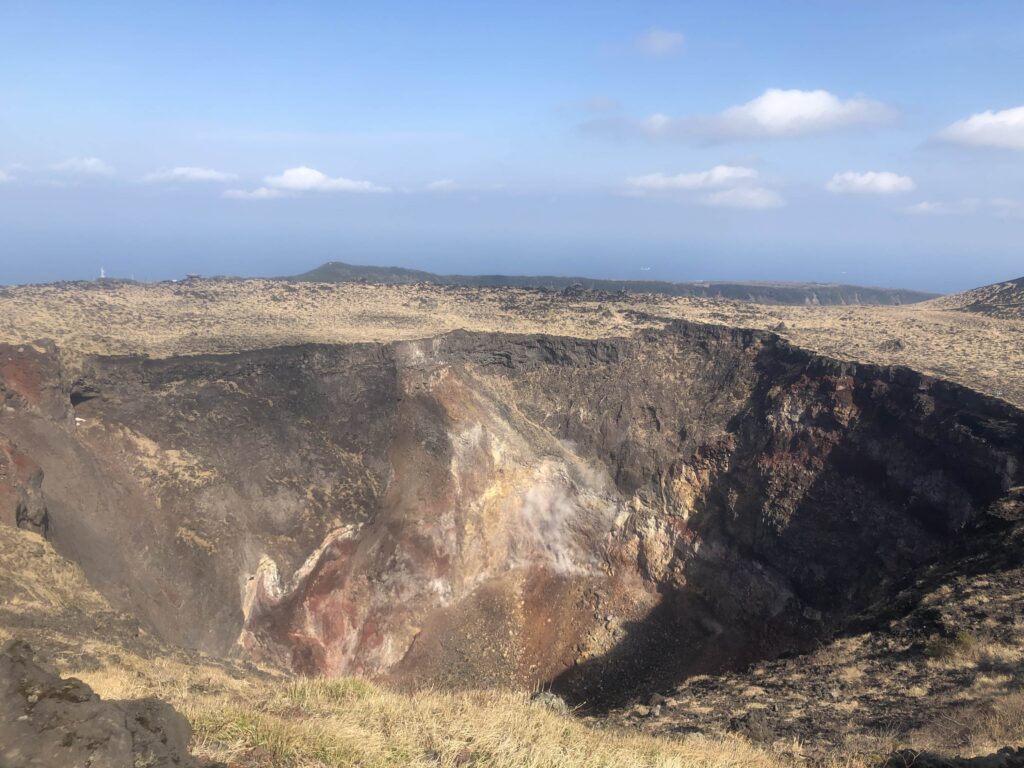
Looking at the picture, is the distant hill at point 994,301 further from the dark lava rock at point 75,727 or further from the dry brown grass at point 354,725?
the dark lava rock at point 75,727

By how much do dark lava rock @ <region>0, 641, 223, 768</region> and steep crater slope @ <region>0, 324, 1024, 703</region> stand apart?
16.8 m

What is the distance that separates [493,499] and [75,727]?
23.9m

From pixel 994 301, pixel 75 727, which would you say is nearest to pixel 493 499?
pixel 75 727

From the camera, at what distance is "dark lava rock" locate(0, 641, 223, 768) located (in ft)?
15.2

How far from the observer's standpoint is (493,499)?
28.5 m

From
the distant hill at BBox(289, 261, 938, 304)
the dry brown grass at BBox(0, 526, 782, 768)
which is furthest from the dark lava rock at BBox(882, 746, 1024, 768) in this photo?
the distant hill at BBox(289, 261, 938, 304)

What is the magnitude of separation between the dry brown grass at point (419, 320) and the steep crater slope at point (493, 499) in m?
2.94

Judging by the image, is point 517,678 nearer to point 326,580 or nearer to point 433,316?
point 326,580

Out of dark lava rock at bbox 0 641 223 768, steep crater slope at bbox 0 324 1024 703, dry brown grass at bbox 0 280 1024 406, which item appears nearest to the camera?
dark lava rock at bbox 0 641 223 768

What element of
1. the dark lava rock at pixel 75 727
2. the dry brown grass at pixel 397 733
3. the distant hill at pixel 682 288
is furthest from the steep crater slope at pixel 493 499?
the distant hill at pixel 682 288

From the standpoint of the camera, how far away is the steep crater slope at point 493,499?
22141 mm

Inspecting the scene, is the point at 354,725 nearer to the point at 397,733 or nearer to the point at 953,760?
the point at 397,733

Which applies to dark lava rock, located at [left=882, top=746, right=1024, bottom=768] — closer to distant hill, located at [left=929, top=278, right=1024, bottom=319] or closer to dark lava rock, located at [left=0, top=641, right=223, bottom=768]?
dark lava rock, located at [left=0, top=641, right=223, bottom=768]

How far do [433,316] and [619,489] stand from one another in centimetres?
1670
